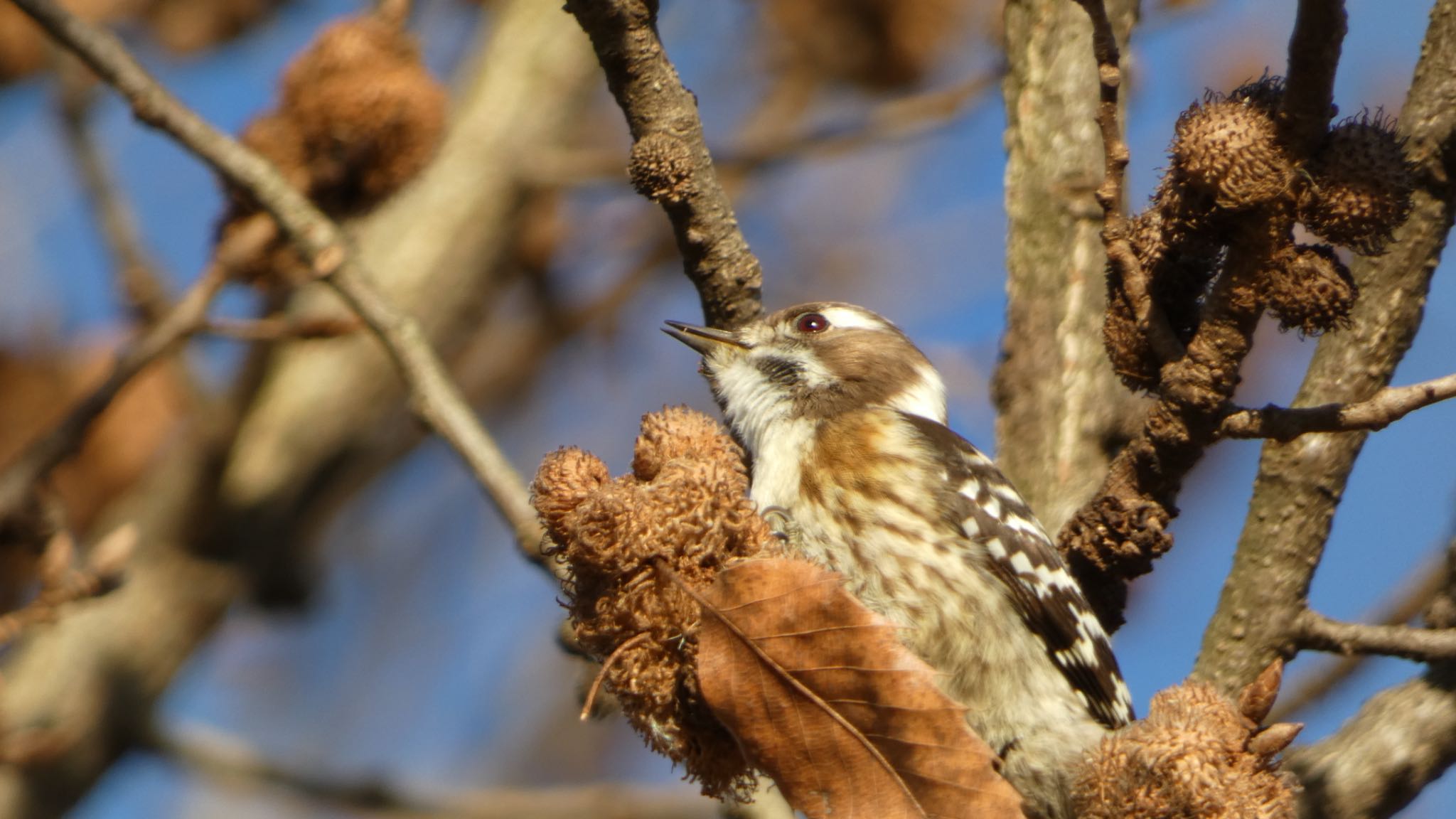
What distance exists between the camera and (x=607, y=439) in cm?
940

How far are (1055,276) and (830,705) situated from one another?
2.09m

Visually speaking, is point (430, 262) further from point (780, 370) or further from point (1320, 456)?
point (1320, 456)

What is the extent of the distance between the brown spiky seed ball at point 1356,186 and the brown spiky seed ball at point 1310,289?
0.06m

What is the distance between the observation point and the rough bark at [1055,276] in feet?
12.7

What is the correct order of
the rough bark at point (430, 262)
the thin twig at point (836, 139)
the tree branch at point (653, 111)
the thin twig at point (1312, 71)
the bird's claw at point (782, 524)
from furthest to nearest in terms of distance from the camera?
the rough bark at point (430, 262), the thin twig at point (836, 139), the bird's claw at point (782, 524), the tree branch at point (653, 111), the thin twig at point (1312, 71)

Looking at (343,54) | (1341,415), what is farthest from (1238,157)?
(343,54)

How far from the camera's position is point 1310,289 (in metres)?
2.29

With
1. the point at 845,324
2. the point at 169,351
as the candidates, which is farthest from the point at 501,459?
the point at 845,324

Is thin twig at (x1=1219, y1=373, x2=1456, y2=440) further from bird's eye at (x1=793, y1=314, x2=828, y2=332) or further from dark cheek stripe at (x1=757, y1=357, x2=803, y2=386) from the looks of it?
bird's eye at (x1=793, y1=314, x2=828, y2=332)

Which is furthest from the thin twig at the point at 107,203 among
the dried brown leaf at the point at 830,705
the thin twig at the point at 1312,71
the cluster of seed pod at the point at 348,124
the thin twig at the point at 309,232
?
the thin twig at the point at 1312,71

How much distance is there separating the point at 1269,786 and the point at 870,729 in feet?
2.09

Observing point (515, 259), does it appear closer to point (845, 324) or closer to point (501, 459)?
point (845, 324)

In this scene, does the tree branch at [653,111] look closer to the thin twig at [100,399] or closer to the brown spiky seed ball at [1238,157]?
the brown spiky seed ball at [1238,157]

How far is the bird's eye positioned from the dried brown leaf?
214cm
